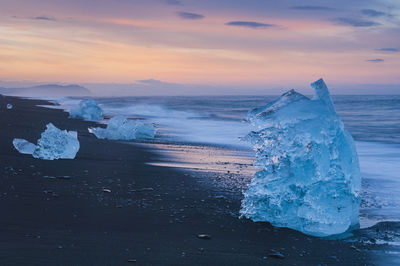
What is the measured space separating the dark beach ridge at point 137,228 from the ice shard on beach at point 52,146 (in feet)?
3.73

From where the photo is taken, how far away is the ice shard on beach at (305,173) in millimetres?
4988

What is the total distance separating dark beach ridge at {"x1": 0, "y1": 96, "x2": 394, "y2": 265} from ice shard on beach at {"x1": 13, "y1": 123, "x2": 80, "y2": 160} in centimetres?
114

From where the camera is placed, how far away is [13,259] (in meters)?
3.27

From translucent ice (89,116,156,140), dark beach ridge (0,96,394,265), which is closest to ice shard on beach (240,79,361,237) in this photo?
dark beach ridge (0,96,394,265)

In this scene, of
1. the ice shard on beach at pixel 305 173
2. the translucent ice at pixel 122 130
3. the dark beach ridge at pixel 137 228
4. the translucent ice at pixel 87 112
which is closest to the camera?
the dark beach ridge at pixel 137 228

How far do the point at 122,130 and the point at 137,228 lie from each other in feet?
33.5

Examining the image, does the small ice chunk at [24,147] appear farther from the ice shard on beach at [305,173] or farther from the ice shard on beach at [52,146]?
the ice shard on beach at [305,173]

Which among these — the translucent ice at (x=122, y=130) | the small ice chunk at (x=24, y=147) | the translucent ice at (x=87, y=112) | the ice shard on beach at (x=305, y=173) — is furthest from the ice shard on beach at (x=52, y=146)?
the translucent ice at (x=87, y=112)

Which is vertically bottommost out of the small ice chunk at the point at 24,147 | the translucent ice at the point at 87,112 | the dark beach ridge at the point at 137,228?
the dark beach ridge at the point at 137,228

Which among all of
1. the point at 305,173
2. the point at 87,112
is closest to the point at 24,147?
the point at 305,173

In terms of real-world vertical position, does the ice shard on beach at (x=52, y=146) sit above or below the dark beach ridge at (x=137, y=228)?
above

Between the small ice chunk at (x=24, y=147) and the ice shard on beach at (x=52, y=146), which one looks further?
the small ice chunk at (x=24, y=147)

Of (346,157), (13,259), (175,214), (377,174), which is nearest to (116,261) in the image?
(13,259)

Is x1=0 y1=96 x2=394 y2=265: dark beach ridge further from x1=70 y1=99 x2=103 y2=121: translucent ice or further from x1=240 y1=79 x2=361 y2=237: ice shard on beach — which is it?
x1=70 y1=99 x2=103 y2=121: translucent ice
